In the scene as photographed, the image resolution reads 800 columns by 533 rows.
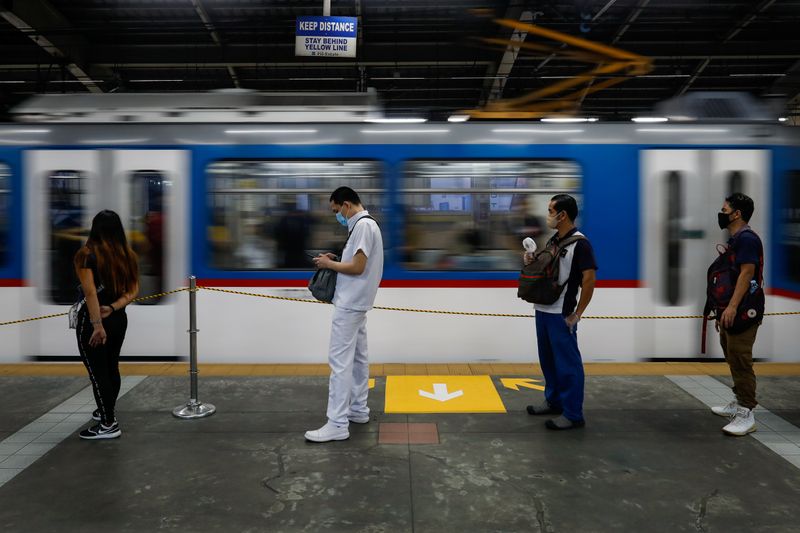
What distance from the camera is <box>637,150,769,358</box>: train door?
636 centimetres

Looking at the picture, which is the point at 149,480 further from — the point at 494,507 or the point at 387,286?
the point at 387,286

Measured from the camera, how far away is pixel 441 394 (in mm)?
5457

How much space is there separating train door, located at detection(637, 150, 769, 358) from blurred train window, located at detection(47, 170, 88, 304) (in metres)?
5.81

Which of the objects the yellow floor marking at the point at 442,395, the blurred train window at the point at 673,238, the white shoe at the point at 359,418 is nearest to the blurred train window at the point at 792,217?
the blurred train window at the point at 673,238

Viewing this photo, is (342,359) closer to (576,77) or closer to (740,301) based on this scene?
(740,301)

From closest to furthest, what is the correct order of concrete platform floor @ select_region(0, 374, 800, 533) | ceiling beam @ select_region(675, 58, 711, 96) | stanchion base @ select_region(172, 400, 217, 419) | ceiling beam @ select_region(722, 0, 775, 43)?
concrete platform floor @ select_region(0, 374, 800, 533)
stanchion base @ select_region(172, 400, 217, 419)
ceiling beam @ select_region(722, 0, 775, 43)
ceiling beam @ select_region(675, 58, 711, 96)

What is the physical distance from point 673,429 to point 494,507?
1.95 meters

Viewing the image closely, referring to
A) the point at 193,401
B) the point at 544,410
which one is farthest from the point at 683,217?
the point at 193,401

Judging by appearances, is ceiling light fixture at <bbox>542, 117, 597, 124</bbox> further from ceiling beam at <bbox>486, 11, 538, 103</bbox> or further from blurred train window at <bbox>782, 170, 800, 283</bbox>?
ceiling beam at <bbox>486, 11, 538, 103</bbox>

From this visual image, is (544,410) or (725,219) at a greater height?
(725,219)

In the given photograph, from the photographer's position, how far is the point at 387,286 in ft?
20.8

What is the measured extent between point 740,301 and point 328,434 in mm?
3028

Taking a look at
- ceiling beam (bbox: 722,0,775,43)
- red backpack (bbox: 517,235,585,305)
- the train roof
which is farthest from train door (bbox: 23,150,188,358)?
ceiling beam (bbox: 722,0,775,43)

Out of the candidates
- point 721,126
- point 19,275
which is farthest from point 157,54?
point 721,126
